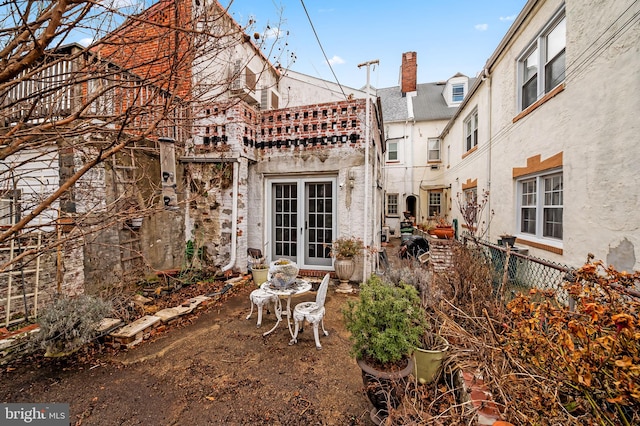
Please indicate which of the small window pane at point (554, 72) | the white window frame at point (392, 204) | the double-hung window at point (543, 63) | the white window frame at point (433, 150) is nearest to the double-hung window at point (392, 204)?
the white window frame at point (392, 204)

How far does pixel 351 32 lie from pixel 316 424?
19.0ft

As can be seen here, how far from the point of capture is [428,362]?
2.36m

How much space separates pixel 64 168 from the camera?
13.2 ft

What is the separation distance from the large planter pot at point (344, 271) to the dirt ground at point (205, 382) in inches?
73.2

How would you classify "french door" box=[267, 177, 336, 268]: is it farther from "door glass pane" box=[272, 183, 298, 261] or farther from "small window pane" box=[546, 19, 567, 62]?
"small window pane" box=[546, 19, 567, 62]

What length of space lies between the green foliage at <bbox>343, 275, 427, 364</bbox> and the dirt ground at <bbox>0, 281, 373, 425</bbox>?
669 mm

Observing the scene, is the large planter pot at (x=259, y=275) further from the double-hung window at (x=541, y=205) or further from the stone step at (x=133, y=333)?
the double-hung window at (x=541, y=205)

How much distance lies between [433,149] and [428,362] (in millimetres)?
14230

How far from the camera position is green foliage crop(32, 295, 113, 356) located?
117 inches

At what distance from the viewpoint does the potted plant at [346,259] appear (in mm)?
5605

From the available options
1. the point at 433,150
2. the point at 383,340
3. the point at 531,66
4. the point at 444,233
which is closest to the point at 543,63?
the point at 531,66

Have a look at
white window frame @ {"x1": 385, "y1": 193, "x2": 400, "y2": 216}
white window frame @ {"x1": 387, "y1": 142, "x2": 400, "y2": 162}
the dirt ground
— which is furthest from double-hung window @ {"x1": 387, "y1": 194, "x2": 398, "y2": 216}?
the dirt ground

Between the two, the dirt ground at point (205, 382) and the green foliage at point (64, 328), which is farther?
the green foliage at point (64, 328)

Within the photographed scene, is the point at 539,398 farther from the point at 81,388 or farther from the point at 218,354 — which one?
the point at 81,388
